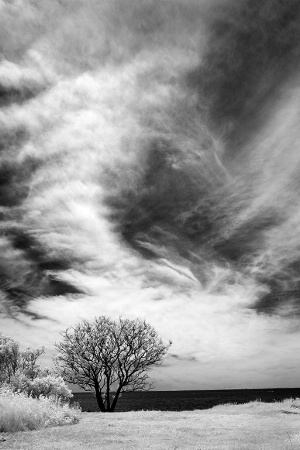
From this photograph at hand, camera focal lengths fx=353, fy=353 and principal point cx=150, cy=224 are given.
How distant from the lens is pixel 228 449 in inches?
408

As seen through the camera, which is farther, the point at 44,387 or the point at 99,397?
the point at 99,397

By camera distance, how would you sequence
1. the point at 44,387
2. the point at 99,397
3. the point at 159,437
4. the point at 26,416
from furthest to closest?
the point at 99,397, the point at 44,387, the point at 26,416, the point at 159,437

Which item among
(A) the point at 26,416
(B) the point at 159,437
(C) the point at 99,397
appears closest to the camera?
(B) the point at 159,437

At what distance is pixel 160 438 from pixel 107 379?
22.7 metres

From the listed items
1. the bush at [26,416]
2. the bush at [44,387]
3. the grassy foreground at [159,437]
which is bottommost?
the grassy foreground at [159,437]

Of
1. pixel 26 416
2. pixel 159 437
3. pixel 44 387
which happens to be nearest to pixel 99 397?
pixel 44 387

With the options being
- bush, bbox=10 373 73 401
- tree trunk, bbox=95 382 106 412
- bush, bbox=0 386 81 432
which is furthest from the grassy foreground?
tree trunk, bbox=95 382 106 412

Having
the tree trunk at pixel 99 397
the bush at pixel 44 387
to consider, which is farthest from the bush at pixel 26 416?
the tree trunk at pixel 99 397

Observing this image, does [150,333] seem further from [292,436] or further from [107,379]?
[292,436]

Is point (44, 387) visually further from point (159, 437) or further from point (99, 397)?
point (159, 437)

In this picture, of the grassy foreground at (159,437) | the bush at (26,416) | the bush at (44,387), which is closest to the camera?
the grassy foreground at (159,437)

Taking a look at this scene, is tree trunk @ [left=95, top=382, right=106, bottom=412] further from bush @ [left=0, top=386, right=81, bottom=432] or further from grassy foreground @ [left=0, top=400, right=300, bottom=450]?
grassy foreground @ [left=0, top=400, right=300, bottom=450]

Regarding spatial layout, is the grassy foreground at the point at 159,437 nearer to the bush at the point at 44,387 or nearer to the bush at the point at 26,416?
the bush at the point at 26,416

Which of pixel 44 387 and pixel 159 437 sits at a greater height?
pixel 44 387
